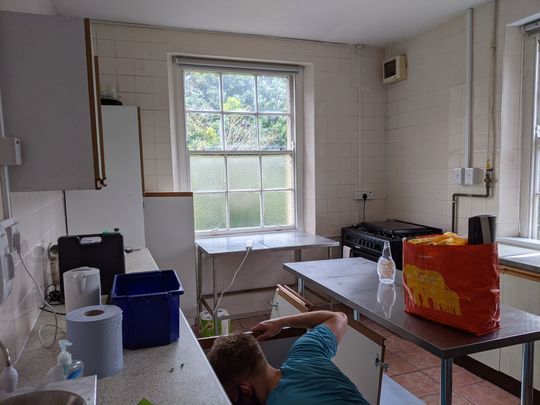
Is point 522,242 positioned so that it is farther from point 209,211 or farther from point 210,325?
point 209,211

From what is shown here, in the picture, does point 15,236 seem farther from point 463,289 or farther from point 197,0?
point 197,0

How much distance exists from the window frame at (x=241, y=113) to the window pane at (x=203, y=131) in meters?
0.06

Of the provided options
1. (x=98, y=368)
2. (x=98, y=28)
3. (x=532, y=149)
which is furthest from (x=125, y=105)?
(x=532, y=149)

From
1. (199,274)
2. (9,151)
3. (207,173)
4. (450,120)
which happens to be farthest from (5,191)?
(450,120)

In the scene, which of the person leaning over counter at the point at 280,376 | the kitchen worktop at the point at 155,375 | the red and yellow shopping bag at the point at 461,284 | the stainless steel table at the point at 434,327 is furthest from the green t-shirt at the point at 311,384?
the red and yellow shopping bag at the point at 461,284

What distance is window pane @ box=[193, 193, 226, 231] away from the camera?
389 centimetres

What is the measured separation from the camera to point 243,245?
346 cm

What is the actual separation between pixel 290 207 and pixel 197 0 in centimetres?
214

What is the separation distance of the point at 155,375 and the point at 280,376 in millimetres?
387

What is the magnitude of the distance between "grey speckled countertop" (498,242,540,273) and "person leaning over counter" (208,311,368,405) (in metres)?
1.64

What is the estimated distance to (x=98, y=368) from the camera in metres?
1.19

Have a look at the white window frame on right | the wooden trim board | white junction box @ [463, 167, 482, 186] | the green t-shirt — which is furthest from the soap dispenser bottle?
the white window frame on right

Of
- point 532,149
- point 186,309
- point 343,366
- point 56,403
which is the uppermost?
point 532,149

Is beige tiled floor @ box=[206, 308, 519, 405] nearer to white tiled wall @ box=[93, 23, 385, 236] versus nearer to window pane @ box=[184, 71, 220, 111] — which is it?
white tiled wall @ box=[93, 23, 385, 236]
